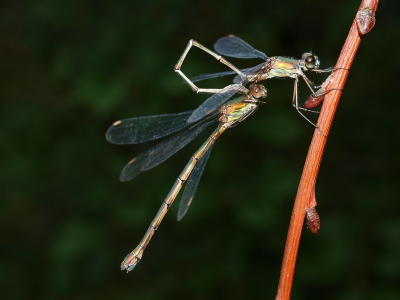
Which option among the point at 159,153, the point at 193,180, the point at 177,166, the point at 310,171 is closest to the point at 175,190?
the point at 193,180

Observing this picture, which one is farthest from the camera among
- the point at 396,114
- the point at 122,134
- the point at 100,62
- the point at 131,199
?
the point at 396,114

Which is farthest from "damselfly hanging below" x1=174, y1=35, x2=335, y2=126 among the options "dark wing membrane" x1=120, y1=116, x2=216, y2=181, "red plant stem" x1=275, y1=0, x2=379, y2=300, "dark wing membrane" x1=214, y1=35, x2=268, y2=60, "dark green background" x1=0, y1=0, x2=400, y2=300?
"dark green background" x1=0, y1=0, x2=400, y2=300

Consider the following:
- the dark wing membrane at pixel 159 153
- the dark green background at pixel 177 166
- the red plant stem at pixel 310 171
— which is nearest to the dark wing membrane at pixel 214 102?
the dark wing membrane at pixel 159 153

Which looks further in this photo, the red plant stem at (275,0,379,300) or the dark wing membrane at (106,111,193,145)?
the dark wing membrane at (106,111,193,145)

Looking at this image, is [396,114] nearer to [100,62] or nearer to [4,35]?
[100,62]

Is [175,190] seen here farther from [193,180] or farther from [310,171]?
[310,171]

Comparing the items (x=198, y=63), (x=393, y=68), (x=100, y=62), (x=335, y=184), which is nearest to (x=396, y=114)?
(x=393, y=68)

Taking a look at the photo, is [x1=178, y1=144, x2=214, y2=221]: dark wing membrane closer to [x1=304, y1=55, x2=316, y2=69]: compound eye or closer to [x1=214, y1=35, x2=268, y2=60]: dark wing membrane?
[x1=214, y1=35, x2=268, y2=60]: dark wing membrane
